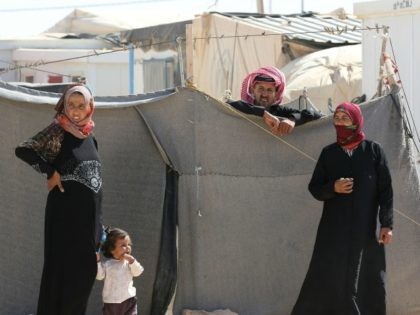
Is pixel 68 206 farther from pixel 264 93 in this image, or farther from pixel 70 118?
pixel 264 93

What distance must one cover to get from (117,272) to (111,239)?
0.66 feet

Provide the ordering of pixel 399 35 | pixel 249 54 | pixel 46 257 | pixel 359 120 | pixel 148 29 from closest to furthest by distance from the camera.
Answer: pixel 46 257 → pixel 359 120 → pixel 399 35 → pixel 249 54 → pixel 148 29

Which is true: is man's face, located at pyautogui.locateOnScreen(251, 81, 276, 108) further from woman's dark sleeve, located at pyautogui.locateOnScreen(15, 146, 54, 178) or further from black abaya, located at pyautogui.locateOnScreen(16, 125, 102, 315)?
woman's dark sleeve, located at pyautogui.locateOnScreen(15, 146, 54, 178)

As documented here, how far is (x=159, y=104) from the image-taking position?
687cm

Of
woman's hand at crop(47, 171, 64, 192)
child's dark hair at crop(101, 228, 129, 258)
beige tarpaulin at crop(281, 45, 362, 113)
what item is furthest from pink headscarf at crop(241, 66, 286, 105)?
beige tarpaulin at crop(281, 45, 362, 113)

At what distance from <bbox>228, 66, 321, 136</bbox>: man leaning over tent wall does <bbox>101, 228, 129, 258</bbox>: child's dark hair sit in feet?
4.03

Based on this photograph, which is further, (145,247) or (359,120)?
(145,247)

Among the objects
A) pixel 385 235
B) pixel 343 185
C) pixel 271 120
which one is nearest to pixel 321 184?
pixel 343 185

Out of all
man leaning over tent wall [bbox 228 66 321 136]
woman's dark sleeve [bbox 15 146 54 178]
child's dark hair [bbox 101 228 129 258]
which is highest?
man leaning over tent wall [bbox 228 66 321 136]

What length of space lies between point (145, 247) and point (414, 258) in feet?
6.11

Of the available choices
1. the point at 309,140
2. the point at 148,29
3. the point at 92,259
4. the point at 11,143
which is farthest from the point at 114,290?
the point at 148,29

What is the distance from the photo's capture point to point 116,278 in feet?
20.7

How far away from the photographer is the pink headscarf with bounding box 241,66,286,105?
22.6 feet

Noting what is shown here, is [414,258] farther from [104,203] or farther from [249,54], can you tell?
[249,54]
